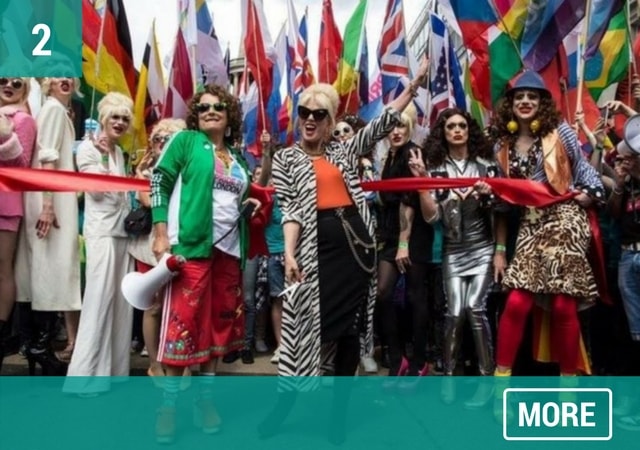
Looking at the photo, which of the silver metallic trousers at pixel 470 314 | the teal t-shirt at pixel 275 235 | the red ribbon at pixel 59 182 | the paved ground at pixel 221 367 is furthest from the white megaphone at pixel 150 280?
the teal t-shirt at pixel 275 235

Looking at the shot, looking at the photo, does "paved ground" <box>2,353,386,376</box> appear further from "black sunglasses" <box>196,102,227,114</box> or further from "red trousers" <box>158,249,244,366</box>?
"black sunglasses" <box>196,102,227,114</box>

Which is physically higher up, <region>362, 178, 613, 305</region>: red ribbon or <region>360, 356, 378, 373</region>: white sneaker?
<region>362, 178, 613, 305</region>: red ribbon

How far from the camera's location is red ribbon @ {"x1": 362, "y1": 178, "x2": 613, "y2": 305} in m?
4.45

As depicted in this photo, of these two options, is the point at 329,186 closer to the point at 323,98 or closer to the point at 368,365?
the point at 323,98

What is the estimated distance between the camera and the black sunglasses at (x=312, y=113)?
13.1 feet

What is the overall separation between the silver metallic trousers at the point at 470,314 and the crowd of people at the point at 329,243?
13 millimetres

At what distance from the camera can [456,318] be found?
4754mm

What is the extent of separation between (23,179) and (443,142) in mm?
2847

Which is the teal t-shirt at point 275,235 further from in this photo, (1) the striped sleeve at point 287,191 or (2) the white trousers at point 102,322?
(1) the striped sleeve at point 287,191

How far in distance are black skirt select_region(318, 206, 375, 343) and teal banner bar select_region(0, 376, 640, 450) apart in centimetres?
35

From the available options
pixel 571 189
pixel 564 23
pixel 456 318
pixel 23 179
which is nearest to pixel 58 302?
pixel 23 179

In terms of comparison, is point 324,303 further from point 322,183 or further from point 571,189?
point 571,189

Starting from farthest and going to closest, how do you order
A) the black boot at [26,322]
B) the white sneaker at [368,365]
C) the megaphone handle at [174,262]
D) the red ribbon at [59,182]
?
the white sneaker at [368,365]
the black boot at [26,322]
the red ribbon at [59,182]
the megaphone handle at [174,262]

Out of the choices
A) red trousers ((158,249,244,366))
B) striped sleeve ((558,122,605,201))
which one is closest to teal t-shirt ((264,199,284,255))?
red trousers ((158,249,244,366))
